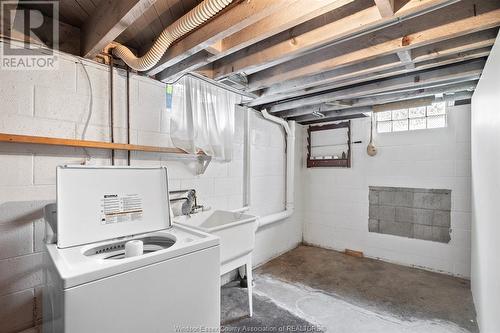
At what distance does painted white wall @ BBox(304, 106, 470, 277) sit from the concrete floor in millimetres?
238

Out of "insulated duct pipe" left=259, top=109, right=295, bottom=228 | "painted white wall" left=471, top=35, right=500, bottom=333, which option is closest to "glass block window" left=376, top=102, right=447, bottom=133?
"insulated duct pipe" left=259, top=109, right=295, bottom=228

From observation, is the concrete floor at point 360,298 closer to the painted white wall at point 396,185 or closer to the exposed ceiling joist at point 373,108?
the painted white wall at point 396,185

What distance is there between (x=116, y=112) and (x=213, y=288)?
1.39 meters

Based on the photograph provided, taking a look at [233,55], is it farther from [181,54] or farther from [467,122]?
[467,122]

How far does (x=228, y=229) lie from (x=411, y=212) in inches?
102

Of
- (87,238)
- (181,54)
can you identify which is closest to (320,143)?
(181,54)

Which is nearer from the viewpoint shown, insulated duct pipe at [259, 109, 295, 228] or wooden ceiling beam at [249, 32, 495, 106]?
wooden ceiling beam at [249, 32, 495, 106]

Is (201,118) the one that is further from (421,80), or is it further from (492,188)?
(492,188)

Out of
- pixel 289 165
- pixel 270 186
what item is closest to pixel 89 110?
pixel 270 186

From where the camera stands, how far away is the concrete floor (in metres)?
2.06

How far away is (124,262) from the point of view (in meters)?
1.07

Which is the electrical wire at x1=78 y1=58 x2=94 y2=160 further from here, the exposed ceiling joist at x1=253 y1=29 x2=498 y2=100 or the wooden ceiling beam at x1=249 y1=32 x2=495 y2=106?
the wooden ceiling beam at x1=249 y1=32 x2=495 y2=106

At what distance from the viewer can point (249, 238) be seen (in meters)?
2.13

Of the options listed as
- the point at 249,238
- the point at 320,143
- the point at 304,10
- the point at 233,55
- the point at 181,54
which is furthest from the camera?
the point at 320,143
